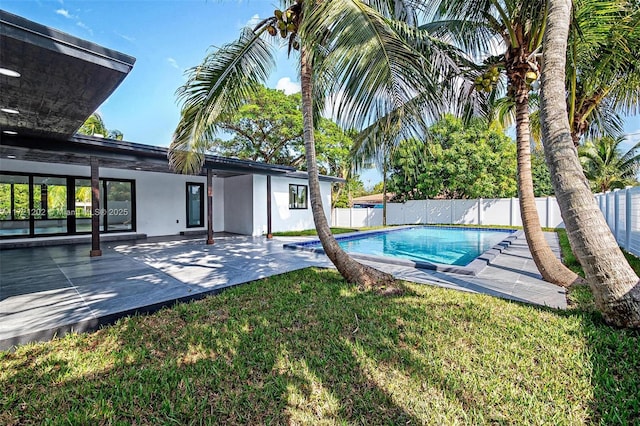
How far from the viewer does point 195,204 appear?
15.6 meters

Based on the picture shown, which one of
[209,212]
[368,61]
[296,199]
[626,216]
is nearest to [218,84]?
[368,61]

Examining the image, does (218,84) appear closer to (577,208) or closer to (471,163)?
(577,208)

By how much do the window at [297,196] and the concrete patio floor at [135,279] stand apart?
671 centimetres

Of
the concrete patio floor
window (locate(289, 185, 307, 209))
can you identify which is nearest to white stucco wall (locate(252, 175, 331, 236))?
window (locate(289, 185, 307, 209))

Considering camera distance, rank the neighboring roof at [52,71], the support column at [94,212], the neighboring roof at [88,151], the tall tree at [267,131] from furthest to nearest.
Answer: the tall tree at [267,131], the support column at [94,212], the neighboring roof at [88,151], the neighboring roof at [52,71]

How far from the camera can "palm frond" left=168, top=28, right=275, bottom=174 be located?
5680 mm

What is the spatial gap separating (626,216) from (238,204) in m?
14.7

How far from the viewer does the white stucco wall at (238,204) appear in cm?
1474

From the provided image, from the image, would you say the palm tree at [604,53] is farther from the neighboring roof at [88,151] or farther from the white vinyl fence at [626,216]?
the neighboring roof at [88,151]

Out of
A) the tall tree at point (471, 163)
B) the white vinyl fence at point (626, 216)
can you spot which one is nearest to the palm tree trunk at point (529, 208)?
the white vinyl fence at point (626, 216)

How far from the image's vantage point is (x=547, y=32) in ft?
12.7

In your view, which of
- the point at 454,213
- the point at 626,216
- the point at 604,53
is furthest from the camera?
the point at 454,213

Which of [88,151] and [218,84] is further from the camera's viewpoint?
[88,151]

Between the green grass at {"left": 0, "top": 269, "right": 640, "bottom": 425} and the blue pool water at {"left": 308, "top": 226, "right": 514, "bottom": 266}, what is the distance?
6.12 m
